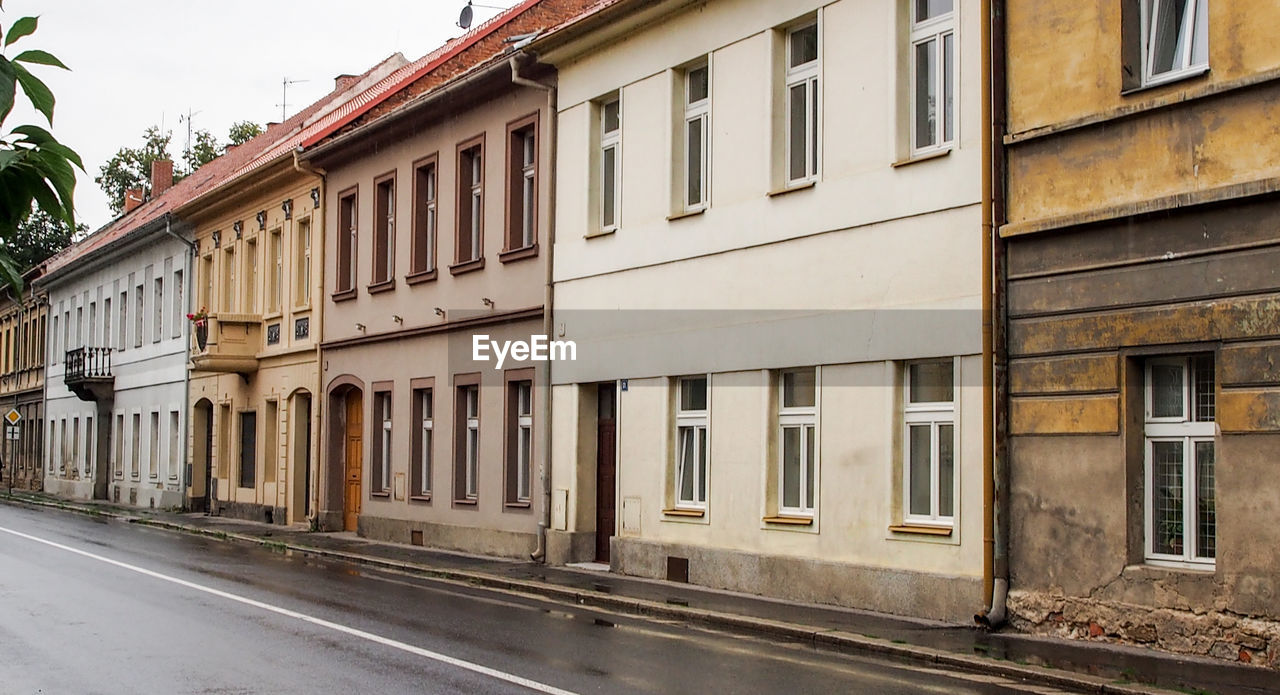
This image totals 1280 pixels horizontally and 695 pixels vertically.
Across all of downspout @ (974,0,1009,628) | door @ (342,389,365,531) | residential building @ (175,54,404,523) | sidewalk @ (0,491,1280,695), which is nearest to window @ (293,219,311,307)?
residential building @ (175,54,404,523)

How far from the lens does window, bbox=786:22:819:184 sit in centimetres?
1675

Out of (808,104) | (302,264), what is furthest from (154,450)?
(808,104)

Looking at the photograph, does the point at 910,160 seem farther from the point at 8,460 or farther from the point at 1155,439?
the point at 8,460

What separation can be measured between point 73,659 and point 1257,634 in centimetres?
908

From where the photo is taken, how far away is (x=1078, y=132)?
42.2 feet

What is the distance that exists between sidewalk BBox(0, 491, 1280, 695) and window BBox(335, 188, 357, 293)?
25.9ft

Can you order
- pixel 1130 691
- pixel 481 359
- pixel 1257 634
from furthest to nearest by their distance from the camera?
pixel 481 359 → pixel 1257 634 → pixel 1130 691

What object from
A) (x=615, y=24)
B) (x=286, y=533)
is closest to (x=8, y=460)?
(x=286, y=533)

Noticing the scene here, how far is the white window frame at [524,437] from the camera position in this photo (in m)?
22.3

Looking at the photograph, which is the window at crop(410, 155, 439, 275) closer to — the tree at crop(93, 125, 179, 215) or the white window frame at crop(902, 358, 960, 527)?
the white window frame at crop(902, 358, 960, 527)

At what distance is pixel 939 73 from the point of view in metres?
14.8

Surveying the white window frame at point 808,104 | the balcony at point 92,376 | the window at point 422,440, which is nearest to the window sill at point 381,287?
the window at point 422,440

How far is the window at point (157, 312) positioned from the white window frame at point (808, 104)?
28.6 metres

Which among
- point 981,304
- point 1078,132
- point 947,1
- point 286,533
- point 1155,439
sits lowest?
point 286,533
